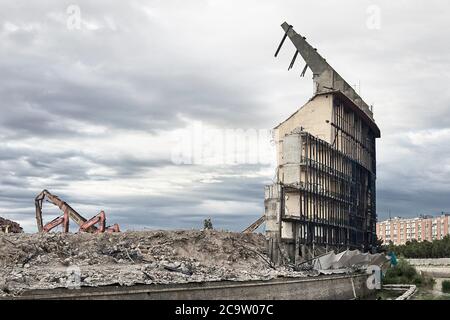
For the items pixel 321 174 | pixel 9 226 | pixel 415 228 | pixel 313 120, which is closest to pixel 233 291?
pixel 321 174

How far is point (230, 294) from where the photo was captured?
2684 centimetres

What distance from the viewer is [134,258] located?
40.8 metres

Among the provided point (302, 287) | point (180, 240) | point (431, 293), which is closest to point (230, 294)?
point (302, 287)

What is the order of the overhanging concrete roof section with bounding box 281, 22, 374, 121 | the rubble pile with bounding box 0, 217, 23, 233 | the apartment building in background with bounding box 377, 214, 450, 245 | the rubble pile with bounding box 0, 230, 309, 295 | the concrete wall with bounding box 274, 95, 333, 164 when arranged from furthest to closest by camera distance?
1. the apartment building in background with bounding box 377, 214, 450, 245
2. the overhanging concrete roof section with bounding box 281, 22, 374, 121
3. the concrete wall with bounding box 274, 95, 333, 164
4. the rubble pile with bounding box 0, 217, 23, 233
5. the rubble pile with bounding box 0, 230, 309, 295

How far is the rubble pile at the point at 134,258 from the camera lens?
30.2 m

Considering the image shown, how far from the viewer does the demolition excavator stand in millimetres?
52312

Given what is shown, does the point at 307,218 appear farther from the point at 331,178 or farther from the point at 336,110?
the point at 336,110

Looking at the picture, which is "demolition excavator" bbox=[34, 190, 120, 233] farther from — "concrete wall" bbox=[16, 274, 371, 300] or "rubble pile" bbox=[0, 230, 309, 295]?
"concrete wall" bbox=[16, 274, 371, 300]

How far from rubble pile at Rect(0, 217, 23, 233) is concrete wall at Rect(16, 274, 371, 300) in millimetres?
33619

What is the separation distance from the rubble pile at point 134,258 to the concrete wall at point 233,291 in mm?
2641

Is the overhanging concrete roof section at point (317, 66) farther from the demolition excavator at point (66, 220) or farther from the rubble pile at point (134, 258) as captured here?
the demolition excavator at point (66, 220)

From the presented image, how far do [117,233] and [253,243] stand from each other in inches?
488

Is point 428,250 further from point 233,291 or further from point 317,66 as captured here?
point 233,291

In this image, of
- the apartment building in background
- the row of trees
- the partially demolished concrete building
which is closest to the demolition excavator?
the partially demolished concrete building
